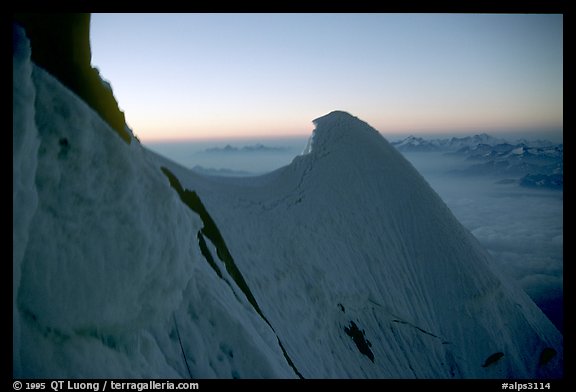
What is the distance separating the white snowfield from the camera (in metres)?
4.50

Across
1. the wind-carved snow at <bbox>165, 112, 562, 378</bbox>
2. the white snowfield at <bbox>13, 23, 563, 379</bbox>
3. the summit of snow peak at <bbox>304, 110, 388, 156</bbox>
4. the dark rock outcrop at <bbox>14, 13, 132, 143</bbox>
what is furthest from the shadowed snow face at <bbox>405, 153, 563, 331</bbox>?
the dark rock outcrop at <bbox>14, 13, 132, 143</bbox>

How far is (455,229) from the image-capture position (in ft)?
90.2

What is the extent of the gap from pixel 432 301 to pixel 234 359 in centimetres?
1989

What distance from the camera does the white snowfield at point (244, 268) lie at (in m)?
4.50

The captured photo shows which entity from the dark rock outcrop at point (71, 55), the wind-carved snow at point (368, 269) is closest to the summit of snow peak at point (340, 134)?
the wind-carved snow at point (368, 269)

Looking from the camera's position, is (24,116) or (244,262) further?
(244,262)

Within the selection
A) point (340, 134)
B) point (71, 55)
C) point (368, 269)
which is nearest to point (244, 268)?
point (71, 55)

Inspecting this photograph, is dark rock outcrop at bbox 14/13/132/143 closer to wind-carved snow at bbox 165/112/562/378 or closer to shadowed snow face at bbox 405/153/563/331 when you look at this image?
wind-carved snow at bbox 165/112/562/378

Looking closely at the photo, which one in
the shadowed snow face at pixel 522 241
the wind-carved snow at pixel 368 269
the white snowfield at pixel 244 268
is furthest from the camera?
the shadowed snow face at pixel 522 241

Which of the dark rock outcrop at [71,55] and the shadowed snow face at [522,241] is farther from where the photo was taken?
the shadowed snow face at [522,241]

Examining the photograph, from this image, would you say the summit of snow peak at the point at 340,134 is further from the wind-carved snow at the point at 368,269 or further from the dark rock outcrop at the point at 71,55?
the dark rock outcrop at the point at 71,55

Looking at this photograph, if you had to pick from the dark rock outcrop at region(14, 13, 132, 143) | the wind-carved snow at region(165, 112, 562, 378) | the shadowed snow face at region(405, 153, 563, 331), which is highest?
the dark rock outcrop at region(14, 13, 132, 143)
